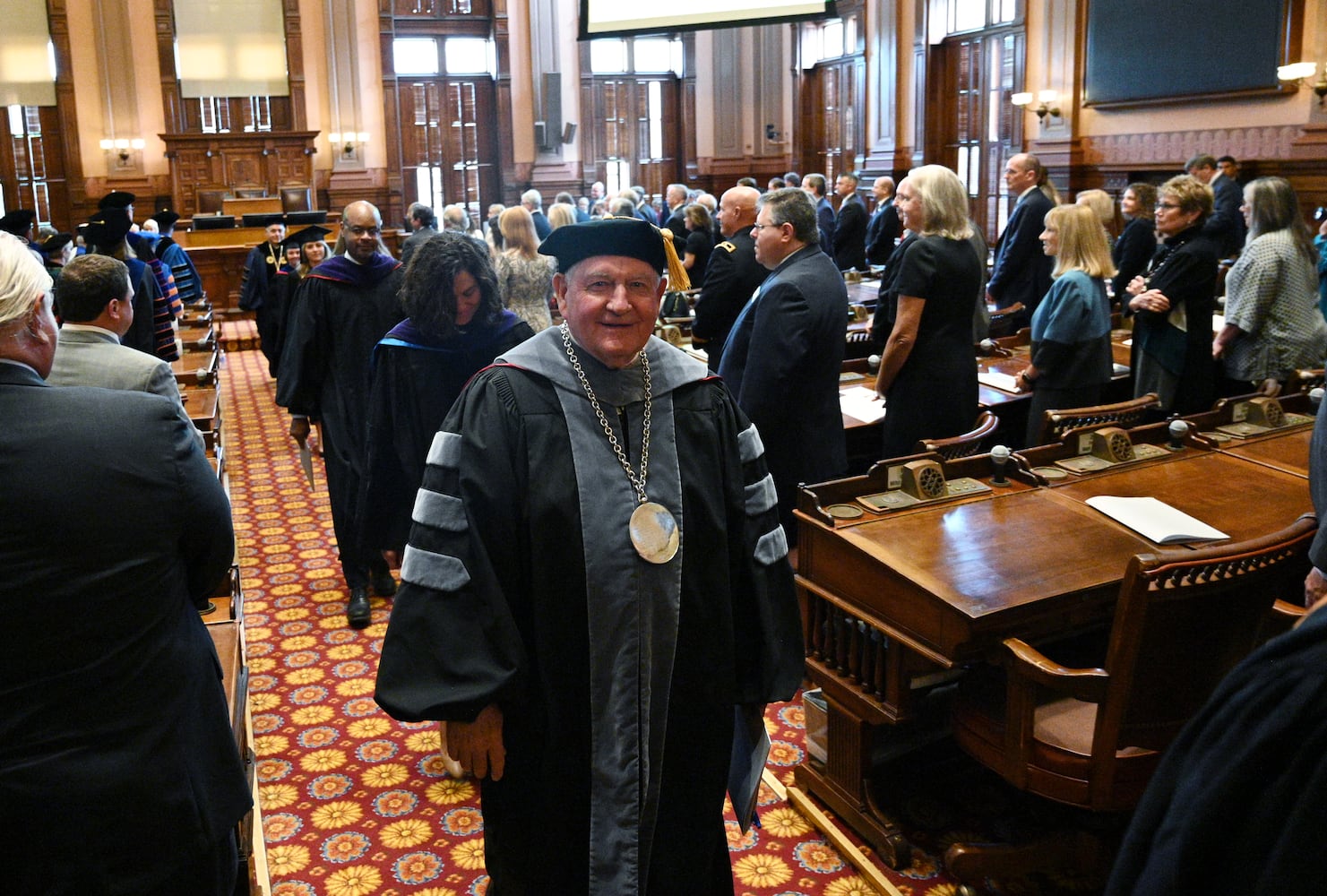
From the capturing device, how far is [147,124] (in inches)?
641

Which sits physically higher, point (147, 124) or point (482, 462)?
point (147, 124)

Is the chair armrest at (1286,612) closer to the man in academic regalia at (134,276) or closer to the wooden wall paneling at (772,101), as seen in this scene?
the man in academic regalia at (134,276)

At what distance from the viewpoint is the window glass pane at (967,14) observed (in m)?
13.7

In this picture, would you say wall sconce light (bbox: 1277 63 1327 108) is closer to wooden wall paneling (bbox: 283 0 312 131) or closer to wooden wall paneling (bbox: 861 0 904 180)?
wooden wall paneling (bbox: 861 0 904 180)

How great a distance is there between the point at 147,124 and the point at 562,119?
233 inches

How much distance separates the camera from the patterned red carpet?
9.62 ft

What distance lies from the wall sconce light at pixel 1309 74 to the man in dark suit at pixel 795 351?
7.93m

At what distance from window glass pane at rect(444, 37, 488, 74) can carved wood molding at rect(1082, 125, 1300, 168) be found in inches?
368

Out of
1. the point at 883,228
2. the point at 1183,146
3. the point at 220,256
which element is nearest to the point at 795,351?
the point at 883,228

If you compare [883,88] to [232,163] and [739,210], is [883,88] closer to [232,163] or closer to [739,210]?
[232,163]

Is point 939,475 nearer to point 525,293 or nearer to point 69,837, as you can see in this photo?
point 69,837

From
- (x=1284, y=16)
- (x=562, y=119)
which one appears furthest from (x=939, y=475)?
(x=562, y=119)

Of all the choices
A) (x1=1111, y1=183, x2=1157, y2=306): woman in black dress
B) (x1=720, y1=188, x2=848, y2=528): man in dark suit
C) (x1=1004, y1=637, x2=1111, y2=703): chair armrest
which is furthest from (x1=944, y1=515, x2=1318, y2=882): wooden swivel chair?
(x1=1111, y1=183, x2=1157, y2=306): woman in black dress

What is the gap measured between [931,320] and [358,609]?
2.57 metres
